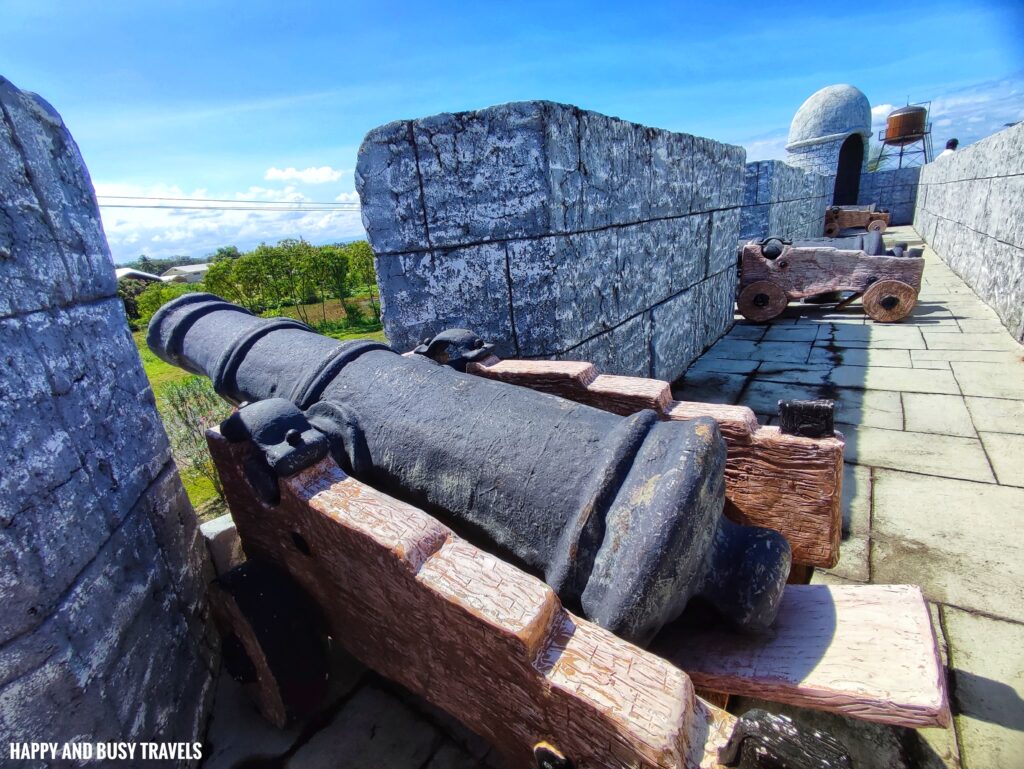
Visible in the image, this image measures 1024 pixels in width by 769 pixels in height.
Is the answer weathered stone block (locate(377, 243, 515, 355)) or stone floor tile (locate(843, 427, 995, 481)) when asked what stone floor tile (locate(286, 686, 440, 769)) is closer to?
weathered stone block (locate(377, 243, 515, 355))

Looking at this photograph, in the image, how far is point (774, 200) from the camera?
8.45 m

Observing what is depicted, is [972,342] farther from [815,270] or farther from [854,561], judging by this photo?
[854,561]

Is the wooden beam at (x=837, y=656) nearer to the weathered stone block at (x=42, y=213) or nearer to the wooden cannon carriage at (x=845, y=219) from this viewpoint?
the weathered stone block at (x=42, y=213)

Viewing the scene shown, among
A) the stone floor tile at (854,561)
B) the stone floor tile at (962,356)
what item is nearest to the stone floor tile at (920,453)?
the stone floor tile at (854,561)

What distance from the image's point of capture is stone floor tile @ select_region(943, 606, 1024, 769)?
1.43m

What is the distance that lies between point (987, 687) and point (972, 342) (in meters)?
4.66

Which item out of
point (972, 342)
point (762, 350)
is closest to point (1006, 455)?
point (762, 350)

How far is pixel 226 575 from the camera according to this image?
1.72m

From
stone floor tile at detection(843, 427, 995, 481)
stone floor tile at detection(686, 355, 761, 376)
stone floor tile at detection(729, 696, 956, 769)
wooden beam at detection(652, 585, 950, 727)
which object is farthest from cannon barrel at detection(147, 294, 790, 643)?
stone floor tile at detection(686, 355, 761, 376)

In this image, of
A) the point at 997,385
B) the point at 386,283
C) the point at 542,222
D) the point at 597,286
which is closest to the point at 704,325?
the point at 997,385

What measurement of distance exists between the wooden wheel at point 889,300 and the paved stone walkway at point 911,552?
4.02 ft

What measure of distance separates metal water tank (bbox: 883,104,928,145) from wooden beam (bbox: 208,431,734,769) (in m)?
32.7

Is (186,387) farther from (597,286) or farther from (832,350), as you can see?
(832,350)

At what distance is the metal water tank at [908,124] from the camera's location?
25016 millimetres
